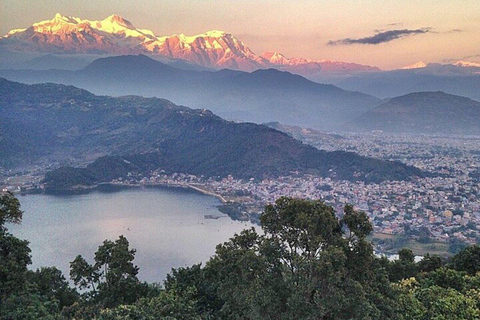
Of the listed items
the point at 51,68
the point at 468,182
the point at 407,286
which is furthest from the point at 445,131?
the point at 51,68

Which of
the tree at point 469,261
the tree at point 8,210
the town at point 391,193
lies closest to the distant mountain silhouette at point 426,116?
the town at point 391,193

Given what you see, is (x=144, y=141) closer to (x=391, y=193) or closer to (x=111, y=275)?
(x=391, y=193)

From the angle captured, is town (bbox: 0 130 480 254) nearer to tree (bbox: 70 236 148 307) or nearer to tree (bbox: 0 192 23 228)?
tree (bbox: 70 236 148 307)

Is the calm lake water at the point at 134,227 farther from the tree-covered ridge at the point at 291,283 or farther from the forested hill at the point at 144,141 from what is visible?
the tree-covered ridge at the point at 291,283

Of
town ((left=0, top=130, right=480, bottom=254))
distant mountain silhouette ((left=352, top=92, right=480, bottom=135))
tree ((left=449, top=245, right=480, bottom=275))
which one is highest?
distant mountain silhouette ((left=352, top=92, right=480, bottom=135))

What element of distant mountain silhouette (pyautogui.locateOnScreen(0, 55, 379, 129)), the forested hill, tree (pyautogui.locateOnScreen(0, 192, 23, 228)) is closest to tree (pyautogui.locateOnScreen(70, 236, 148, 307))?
tree (pyautogui.locateOnScreen(0, 192, 23, 228))

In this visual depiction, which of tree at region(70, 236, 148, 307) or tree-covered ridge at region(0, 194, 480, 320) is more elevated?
tree-covered ridge at region(0, 194, 480, 320)

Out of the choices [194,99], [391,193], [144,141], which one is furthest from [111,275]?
[194,99]
